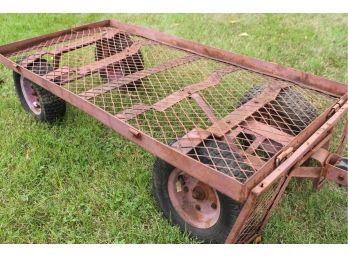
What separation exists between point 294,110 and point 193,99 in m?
0.78

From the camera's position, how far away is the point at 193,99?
3268 mm

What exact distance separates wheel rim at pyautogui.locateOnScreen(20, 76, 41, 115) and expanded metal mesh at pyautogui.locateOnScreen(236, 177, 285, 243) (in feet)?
6.56

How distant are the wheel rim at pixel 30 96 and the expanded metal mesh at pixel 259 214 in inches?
78.8

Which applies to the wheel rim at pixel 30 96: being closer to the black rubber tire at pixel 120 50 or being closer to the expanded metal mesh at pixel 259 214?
the black rubber tire at pixel 120 50

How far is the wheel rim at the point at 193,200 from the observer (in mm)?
2453

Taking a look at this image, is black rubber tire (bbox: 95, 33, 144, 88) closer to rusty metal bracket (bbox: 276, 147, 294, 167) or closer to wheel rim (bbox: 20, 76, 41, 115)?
wheel rim (bbox: 20, 76, 41, 115)

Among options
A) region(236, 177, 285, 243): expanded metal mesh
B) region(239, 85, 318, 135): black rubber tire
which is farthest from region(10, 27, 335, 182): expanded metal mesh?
region(236, 177, 285, 243): expanded metal mesh

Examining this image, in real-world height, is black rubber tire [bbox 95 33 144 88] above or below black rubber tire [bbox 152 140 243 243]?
Answer: above

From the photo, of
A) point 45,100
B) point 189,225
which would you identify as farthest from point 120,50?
point 189,225

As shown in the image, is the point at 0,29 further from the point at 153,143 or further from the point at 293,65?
the point at 153,143

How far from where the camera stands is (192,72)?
4.20 metres

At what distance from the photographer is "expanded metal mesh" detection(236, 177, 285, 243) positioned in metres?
Result: 2.20

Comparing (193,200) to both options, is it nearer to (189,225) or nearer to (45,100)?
(189,225)

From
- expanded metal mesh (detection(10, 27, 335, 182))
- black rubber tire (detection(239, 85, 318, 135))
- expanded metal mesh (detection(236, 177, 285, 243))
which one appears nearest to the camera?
expanded metal mesh (detection(236, 177, 285, 243))
